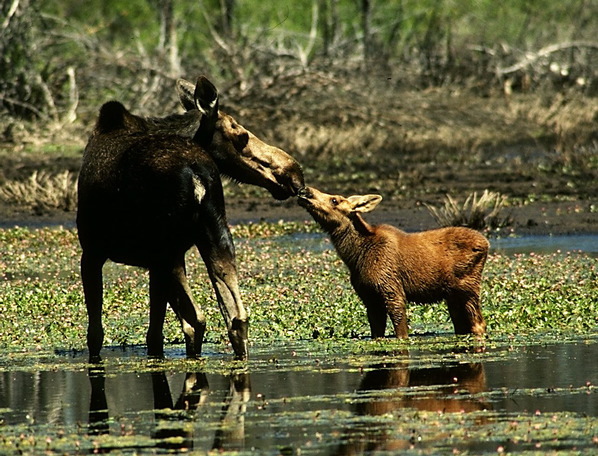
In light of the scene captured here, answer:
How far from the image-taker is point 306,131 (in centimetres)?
3488

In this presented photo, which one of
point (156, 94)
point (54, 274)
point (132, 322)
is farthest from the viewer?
point (156, 94)

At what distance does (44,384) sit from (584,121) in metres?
31.5

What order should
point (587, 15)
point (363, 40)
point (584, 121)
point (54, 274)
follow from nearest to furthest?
point (54, 274), point (584, 121), point (363, 40), point (587, 15)

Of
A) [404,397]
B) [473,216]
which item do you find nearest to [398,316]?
[404,397]

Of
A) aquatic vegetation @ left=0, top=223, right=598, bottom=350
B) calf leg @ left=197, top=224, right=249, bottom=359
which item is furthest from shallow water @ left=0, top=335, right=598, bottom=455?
aquatic vegetation @ left=0, top=223, right=598, bottom=350

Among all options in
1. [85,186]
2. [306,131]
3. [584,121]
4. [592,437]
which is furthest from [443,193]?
[592,437]

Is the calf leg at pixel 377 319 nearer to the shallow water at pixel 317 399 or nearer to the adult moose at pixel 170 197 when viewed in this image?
the shallow water at pixel 317 399

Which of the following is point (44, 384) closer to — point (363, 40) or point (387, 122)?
point (387, 122)

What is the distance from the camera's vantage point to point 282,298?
Answer: 1603cm

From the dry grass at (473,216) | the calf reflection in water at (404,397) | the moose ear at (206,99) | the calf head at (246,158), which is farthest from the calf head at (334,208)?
the dry grass at (473,216)

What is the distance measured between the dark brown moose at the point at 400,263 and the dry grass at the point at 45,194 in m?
14.5

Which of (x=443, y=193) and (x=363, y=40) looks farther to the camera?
(x=363, y=40)

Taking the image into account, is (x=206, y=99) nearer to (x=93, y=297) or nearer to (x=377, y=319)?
(x=93, y=297)

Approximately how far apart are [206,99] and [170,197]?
1143 millimetres
